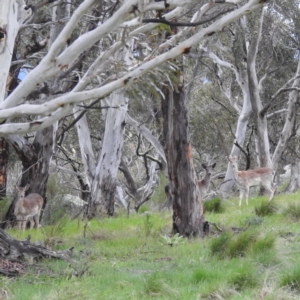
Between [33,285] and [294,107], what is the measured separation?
1518 centimetres

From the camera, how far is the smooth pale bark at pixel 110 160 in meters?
16.3

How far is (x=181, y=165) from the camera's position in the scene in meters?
10.3

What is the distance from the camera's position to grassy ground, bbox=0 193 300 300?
5992mm

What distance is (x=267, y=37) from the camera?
22.3m

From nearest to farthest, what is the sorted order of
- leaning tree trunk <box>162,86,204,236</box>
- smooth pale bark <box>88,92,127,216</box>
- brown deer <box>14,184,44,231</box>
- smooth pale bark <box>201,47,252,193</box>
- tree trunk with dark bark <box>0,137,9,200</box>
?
1. leaning tree trunk <box>162,86,204,236</box>
2. brown deer <box>14,184,44,231</box>
3. tree trunk with dark bark <box>0,137,9,200</box>
4. smooth pale bark <box>88,92,127,216</box>
5. smooth pale bark <box>201,47,252,193</box>

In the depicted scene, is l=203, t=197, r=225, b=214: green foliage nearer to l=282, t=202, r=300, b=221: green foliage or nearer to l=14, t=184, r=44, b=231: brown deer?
l=282, t=202, r=300, b=221: green foliage

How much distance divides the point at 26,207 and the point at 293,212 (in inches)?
212

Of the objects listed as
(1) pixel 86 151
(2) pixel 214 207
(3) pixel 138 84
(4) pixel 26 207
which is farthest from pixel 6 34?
(1) pixel 86 151

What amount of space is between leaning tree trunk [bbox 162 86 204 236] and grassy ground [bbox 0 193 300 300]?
0.42m

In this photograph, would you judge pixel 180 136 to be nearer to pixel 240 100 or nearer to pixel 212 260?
pixel 212 260

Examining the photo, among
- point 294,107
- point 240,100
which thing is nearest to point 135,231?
point 294,107

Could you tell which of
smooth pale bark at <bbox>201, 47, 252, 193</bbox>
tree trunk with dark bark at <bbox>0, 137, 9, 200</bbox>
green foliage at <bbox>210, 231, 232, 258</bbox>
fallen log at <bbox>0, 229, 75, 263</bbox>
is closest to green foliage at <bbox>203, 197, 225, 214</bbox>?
tree trunk with dark bark at <bbox>0, 137, 9, 200</bbox>

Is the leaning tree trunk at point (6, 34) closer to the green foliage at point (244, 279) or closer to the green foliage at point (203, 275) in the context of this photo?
the green foliage at point (203, 275)

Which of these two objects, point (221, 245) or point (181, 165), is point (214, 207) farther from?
point (221, 245)
